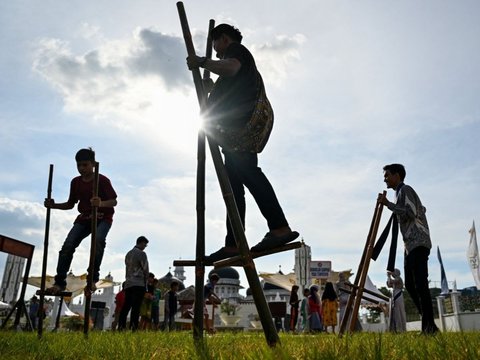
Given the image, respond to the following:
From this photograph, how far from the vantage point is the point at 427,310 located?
5.66 m

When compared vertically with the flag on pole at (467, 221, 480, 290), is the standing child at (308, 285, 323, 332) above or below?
below

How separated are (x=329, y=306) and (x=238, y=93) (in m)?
12.9

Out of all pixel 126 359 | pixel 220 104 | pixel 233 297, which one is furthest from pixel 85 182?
pixel 233 297

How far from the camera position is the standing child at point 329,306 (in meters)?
14.6

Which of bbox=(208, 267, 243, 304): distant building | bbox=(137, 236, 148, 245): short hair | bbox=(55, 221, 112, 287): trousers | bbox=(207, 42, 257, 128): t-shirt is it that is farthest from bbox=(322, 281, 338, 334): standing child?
bbox=(208, 267, 243, 304): distant building

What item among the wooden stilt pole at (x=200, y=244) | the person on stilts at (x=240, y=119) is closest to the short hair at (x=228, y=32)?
the person on stilts at (x=240, y=119)

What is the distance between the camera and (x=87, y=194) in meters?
6.00

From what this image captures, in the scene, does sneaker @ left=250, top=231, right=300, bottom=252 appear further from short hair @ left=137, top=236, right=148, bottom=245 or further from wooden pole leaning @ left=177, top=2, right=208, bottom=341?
short hair @ left=137, top=236, right=148, bottom=245

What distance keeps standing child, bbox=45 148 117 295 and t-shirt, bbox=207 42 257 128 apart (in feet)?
9.59

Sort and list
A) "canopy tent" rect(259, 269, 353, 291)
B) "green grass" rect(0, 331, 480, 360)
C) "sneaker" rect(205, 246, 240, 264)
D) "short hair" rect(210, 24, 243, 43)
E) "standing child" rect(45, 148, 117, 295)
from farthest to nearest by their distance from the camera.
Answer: "canopy tent" rect(259, 269, 353, 291) < "standing child" rect(45, 148, 117, 295) < "short hair" rect(210, 24, 243, 43) < "sneaker" rect(205, 246, 240, 264) < "green grass" rect(0, 331, 480, 360)

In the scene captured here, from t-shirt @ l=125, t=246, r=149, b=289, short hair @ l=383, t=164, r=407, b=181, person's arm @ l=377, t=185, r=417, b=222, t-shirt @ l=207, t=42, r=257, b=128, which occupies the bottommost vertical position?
t-shirt @ l=125, t=246, r=149, b=289

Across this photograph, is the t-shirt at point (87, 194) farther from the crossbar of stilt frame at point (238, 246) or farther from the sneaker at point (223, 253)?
the sneaker at point (223, 253)

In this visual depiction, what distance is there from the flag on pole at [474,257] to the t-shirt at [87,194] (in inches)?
854

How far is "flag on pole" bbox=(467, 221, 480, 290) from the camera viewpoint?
22.6 meters
